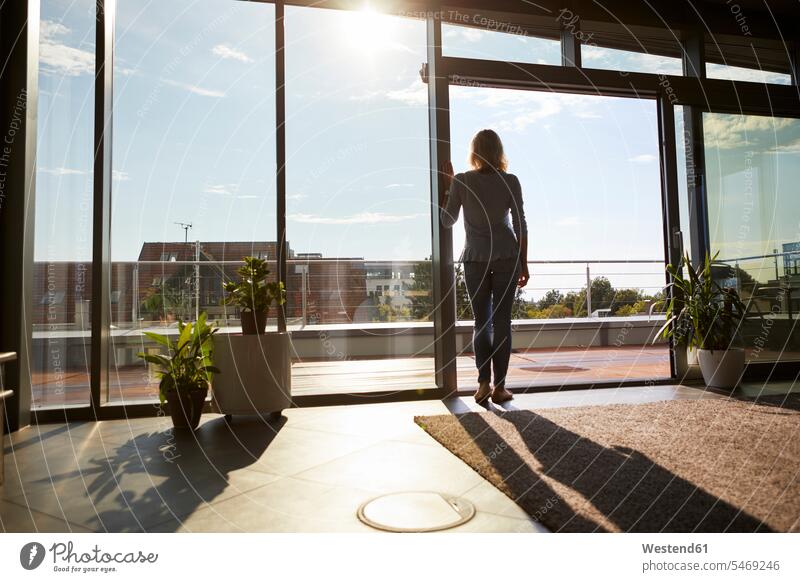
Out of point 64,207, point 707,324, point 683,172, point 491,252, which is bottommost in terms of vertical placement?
point 707,324

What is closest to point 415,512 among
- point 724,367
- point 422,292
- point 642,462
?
point 642,462

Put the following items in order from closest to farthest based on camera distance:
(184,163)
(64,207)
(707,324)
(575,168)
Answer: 1. (64,207)
2. (184,163)
3. (707,324)
4. (575,168)

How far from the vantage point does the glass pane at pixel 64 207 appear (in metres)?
2.57

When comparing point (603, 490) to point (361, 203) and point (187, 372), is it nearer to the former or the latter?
point (187, 372)

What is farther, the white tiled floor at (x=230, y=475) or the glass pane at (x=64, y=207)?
the glass pane at (x=64, y=207)

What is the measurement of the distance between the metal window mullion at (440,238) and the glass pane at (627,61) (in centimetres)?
102

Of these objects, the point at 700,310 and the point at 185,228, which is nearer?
the point at 185,228

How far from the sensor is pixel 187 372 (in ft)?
7.75

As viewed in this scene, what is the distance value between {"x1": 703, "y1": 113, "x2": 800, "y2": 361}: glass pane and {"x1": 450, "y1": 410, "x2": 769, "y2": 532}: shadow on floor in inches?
93.2

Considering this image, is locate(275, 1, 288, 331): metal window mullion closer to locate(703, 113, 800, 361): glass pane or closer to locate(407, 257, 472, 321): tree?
locate(407, 257, 472, 321): tree

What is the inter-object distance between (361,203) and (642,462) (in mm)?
2040

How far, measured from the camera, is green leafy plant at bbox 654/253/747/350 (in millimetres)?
3148

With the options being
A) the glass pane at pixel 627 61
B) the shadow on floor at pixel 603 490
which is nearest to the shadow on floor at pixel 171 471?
the shadow on floor at pixel 603 490

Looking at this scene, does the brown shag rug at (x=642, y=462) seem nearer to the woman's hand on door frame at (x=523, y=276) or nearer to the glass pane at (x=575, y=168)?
the woman's hand on door frame at (x=523, y=276)
